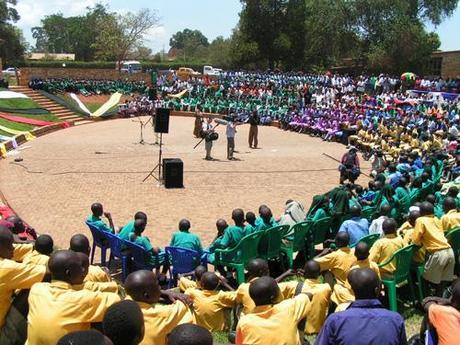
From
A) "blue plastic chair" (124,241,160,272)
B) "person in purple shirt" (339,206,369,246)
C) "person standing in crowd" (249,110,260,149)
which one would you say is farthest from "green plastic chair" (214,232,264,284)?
"person standing in crowd" (249,110,260,149)

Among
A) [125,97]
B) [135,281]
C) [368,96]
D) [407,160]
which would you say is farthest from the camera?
[125,97]

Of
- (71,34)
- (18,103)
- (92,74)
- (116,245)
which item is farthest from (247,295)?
(71,34)

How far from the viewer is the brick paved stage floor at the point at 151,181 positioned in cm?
1187

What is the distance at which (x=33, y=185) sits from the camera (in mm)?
14742

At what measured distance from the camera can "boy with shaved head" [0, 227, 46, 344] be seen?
13.4 feet

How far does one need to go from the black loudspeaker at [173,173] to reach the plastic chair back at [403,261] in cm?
866

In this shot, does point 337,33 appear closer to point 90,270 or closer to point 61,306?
point 90,270

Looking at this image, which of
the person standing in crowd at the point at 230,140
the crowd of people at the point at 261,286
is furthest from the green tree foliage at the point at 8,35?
the crowd of people at the point at 261,286

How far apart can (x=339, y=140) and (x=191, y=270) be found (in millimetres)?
18598

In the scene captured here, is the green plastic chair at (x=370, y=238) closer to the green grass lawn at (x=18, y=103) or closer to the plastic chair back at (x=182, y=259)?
the plastic chair back at (x=182, y=259)

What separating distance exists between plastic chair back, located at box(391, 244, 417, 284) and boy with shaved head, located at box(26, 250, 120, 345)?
12.5ft

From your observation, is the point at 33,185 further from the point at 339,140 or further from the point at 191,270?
the point at 339,140

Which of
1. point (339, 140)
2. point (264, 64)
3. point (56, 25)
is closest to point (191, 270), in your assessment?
point (339, 140)

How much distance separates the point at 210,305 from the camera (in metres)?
5.50
